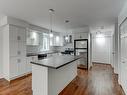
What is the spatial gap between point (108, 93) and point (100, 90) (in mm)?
245

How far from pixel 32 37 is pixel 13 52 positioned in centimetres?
152

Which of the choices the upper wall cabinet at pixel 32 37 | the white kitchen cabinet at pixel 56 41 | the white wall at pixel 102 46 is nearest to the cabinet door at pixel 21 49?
the upper wall cabinet at pixel 32 37

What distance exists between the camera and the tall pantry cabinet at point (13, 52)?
3664mm

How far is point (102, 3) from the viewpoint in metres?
2.52

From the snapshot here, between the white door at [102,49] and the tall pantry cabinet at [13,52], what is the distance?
5.71 metres

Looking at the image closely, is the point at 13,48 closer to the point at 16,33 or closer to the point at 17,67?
the point at 16,33

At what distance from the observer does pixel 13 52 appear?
378 centimetres

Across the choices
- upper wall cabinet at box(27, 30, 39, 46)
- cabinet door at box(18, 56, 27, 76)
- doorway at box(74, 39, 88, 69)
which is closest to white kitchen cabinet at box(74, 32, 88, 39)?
doorway at box(74, 39, 88, 69)

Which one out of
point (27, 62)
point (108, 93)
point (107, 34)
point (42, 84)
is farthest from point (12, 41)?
point (107, 34)

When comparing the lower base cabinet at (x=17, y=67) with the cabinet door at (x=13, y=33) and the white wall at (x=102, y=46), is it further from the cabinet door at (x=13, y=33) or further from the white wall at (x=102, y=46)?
the white wall at (x=102, y=46)

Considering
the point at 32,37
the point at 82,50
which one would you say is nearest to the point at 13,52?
the point at 32,37

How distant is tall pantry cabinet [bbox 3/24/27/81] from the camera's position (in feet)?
12.0

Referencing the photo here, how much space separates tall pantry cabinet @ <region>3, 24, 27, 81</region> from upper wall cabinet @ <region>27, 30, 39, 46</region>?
53cm

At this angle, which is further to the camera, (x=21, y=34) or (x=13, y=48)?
(x=21, y=34)
